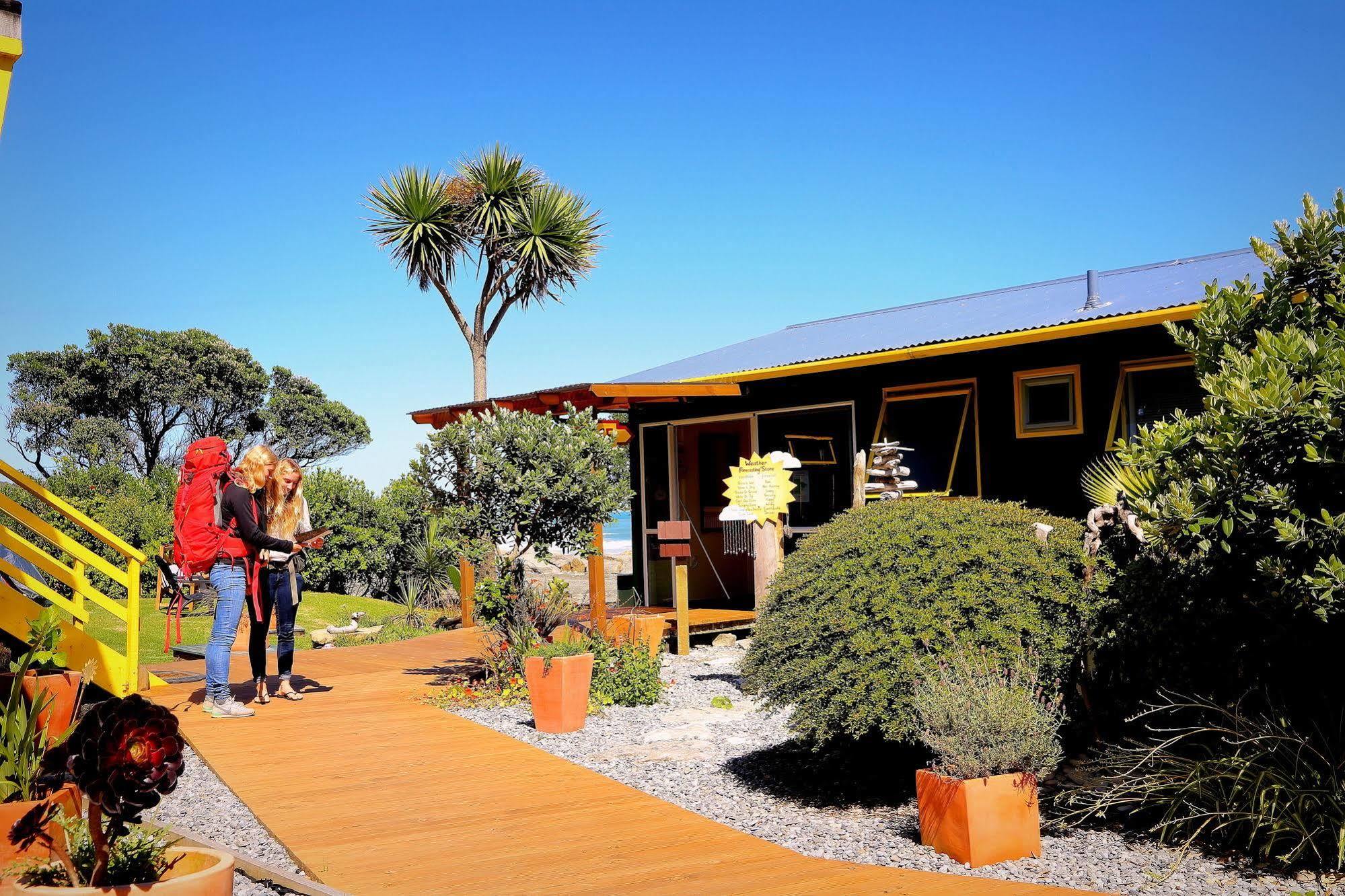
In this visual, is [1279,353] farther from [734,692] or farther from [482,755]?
[734,692]

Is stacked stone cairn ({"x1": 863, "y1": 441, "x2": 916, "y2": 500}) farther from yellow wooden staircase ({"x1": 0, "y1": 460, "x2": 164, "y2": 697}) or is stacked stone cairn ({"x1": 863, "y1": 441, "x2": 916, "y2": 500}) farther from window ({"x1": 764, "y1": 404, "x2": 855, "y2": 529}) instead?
yellow wooden staircase ({"x1": 0, "y1": 460, "x2": 164, "y2": 697})

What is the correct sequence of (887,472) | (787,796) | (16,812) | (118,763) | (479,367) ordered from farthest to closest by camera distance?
(479,367) < (887,472) < (787,796) < (16,812) < (118,763)

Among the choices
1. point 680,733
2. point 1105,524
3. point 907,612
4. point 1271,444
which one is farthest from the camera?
point 680,733

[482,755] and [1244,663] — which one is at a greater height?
[1244,663]

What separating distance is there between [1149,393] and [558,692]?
20.0 feet

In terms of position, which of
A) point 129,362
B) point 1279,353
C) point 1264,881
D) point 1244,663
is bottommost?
point 1264,881

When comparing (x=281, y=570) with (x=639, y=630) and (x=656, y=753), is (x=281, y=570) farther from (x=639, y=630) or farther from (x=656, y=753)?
(x=639, y=630)

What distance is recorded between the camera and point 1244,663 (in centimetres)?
520

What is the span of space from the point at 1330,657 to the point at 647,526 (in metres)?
10.6

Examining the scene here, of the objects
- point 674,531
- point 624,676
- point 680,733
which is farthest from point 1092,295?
A: point 680,733

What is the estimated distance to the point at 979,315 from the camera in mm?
12727

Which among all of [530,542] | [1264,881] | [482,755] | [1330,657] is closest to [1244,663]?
[1330,657]

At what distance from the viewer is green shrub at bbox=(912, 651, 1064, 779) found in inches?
197

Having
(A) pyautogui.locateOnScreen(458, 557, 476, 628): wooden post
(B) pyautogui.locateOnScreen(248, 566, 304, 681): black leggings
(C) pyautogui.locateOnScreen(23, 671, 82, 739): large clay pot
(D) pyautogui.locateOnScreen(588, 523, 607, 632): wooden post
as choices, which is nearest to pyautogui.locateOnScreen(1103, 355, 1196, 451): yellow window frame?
(D) pyautogui.locateOnScreen(588, 523, 607, 632): wooden post
